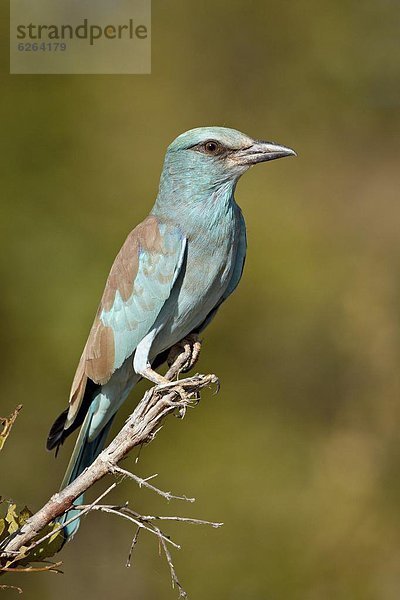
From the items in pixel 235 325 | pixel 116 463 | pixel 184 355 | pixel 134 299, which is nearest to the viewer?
pixel 116 463

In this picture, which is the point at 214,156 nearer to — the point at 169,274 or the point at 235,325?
the point at 169,274

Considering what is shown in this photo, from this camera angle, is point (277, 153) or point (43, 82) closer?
point (277, 153)

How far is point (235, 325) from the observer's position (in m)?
6.80

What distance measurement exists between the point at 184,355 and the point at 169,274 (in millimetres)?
314

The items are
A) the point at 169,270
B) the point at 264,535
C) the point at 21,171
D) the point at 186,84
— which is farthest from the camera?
the point at 186,84

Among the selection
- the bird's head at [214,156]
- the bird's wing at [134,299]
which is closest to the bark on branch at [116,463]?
the bird's wing at [134,299]

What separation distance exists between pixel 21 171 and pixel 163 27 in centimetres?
156

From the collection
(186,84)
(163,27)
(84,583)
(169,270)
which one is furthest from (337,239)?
(169,270)

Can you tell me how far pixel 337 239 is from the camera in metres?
7.22

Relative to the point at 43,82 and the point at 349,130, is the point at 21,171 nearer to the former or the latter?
the point at 43,82
